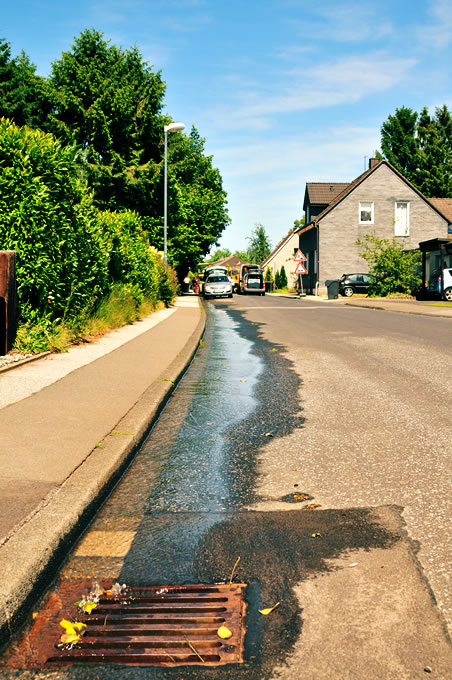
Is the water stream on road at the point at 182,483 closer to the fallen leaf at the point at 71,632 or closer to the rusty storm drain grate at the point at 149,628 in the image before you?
the rusty storm drain grate at the point at 149,628

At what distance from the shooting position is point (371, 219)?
163ft

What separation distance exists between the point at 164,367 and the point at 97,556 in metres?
5.78

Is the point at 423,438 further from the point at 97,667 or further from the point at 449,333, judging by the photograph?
the point at 449,333

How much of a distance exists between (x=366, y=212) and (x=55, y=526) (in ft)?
159

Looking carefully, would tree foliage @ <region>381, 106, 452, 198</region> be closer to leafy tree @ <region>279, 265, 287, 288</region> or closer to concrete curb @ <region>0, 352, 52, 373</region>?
leafy tree @ <region>279, 265, 287, 288</region>

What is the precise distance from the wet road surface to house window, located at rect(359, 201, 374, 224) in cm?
4528

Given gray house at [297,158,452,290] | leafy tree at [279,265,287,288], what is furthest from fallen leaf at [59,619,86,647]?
leafy tree at [279,265,287,288]

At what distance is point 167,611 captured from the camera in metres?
2.81

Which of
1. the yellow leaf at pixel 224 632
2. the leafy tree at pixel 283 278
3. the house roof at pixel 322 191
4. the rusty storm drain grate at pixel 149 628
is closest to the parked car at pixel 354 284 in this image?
the house roof at pixel 322 191

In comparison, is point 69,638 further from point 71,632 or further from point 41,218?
point 41,218

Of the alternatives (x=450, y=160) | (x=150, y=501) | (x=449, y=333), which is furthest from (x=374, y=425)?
(x=450, y=160)

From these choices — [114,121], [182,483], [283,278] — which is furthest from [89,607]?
[283,278]

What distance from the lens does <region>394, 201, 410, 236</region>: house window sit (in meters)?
49.7

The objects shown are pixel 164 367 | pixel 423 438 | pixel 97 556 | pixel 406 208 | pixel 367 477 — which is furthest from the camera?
pixel 406 208
